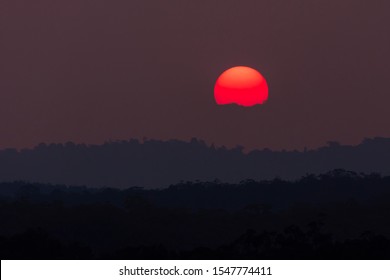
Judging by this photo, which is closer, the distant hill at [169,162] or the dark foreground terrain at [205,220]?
the dark foreground terrain at [205,220]

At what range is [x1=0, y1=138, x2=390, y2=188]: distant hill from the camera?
86.7 feet

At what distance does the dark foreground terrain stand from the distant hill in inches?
20.7

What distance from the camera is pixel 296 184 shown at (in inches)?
1020

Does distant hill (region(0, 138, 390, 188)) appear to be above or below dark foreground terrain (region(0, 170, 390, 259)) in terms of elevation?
above

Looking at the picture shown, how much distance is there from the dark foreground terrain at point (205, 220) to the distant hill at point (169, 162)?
525 millimetres

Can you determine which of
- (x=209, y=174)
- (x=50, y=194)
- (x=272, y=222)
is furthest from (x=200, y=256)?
(x=50, y=194)

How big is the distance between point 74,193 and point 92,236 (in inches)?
111

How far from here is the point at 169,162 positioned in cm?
2703

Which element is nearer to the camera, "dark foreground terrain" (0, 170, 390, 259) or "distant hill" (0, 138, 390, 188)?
"dark foreground terrain" (0, 170, 390, 259)

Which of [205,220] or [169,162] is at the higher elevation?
[169,162]

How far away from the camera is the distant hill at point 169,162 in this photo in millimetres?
26422

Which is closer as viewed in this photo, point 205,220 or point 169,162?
point 205,220

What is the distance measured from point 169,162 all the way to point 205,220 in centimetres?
349

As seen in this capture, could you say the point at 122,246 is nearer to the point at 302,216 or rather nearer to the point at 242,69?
the point at 302,216
